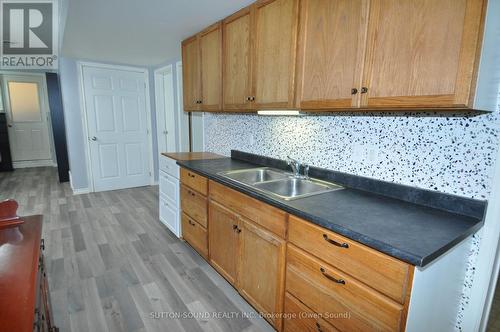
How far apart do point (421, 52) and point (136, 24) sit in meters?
2.41

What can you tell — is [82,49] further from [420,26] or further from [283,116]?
[420,26]

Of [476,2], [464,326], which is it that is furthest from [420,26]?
[464,326]

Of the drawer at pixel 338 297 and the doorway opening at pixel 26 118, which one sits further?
the doorway opening at pixel 26 118

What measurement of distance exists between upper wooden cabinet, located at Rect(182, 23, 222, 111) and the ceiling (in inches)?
4.1

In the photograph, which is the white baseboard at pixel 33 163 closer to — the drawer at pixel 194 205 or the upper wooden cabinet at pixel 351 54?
the drawer at pixel 194 205

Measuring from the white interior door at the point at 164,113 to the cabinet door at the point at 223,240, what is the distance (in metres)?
2.73

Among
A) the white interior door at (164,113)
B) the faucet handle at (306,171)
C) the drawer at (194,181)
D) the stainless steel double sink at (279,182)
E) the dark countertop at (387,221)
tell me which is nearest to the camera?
the dark countertop at (387,221)

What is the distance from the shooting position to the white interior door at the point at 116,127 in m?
4.39

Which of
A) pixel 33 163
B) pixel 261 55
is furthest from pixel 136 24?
pixel 33 163

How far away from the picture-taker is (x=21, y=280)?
0.83 m

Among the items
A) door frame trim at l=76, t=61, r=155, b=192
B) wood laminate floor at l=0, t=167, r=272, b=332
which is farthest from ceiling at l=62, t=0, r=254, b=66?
wood laminate floor at l=0, t=167, r=272, b=332

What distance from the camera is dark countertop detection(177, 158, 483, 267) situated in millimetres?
987

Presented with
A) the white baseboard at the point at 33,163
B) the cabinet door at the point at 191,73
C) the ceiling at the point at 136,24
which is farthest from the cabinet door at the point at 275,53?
the white baseboard at the point at 33,163

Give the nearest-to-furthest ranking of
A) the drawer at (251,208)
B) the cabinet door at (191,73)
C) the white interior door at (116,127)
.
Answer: the drawer at (251,208) → the cabinet door at (191,73) → the white interior door at (116,127)
